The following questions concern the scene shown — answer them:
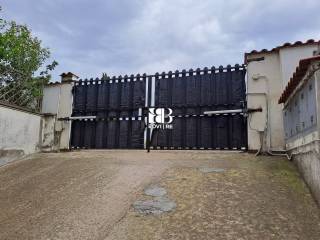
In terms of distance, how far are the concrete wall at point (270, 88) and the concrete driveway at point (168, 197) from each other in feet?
2.46

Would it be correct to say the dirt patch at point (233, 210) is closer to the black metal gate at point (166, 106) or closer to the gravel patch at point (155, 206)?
the gravel patch at point (155, 206)

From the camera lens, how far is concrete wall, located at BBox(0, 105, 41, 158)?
910 centimetres

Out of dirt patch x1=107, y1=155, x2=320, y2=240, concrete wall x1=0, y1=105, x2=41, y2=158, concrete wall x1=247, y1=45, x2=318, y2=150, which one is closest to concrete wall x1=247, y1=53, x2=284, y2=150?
concrete wall x1=247, y1=45, x2=318, y2=150

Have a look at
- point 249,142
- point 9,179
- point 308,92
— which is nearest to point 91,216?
point 9,179

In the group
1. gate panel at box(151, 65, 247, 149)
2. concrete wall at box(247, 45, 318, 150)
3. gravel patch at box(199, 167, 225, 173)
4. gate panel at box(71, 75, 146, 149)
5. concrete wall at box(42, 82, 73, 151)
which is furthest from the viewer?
concrete wall at box(42, 82, 73, 151)

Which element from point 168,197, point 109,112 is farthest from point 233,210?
point 109,112

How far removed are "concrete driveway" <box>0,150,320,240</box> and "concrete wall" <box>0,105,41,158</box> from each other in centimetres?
161

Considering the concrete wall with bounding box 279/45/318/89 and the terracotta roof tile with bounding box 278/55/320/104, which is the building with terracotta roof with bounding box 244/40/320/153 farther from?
the terracotta roof tile with bounding box 278/55/320/104

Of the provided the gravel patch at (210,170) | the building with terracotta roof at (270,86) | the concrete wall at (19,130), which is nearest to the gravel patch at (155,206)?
the gravel patch at (210,170)

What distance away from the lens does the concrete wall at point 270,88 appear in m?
8.05

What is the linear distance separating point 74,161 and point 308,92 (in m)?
5.97

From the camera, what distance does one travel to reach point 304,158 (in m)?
5.77

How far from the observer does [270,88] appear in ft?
27.5

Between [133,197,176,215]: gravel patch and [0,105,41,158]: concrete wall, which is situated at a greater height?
[0,105,41,158]: concrete wall
